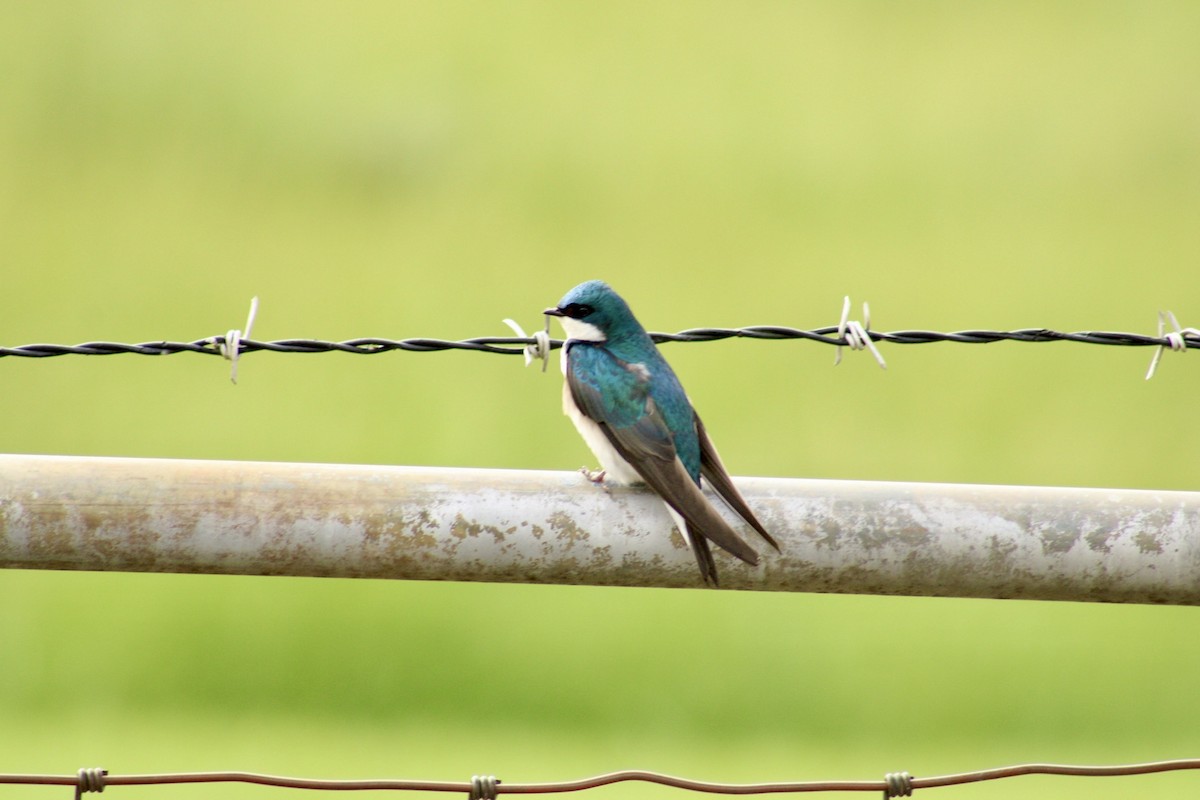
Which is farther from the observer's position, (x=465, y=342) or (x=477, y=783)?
(x=465, y=342)

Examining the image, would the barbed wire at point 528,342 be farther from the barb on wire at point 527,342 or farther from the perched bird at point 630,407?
the perched bird at point 630,407

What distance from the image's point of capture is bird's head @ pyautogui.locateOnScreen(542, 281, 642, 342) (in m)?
2.95

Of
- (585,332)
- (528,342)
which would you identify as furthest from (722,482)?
(585,332)

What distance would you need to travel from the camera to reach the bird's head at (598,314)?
9.69ft

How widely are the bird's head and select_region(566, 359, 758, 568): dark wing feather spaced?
19 cm

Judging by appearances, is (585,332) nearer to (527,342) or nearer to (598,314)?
(598,314)

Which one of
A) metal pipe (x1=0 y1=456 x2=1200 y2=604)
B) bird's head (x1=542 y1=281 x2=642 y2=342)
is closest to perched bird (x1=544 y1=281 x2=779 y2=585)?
bird's head (x1=542 y1=281 x2=642 y2=342)

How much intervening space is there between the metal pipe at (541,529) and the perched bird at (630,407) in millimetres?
152

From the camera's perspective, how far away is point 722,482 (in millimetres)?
2008

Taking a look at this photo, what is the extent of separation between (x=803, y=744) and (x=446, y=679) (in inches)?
128

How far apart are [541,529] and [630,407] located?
2.92 ft

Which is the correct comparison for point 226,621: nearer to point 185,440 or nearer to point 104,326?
point 185,440

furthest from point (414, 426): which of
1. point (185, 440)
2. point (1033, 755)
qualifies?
point (1033, 755)

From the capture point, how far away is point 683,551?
184 centimetres
